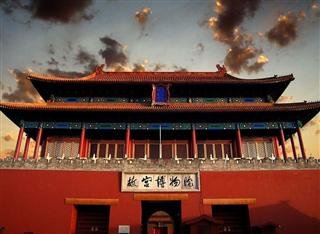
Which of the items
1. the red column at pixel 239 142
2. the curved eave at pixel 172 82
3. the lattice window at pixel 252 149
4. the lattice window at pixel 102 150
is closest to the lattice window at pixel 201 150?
the red column at pixel 239 142

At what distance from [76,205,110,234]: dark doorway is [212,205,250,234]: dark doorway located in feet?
18.3

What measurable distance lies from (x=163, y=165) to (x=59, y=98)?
9.24 m

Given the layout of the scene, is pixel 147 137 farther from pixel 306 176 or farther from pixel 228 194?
pixel 306 176

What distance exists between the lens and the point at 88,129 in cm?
2011

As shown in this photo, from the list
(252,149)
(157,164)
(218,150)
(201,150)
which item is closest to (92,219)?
(157,164)

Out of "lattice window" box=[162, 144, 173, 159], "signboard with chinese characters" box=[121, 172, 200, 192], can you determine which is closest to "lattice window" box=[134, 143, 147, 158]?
"lattice window" box=[162, 144, 173, 159]

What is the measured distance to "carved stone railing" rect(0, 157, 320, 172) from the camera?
16766 mm

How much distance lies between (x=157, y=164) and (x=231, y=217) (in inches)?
186

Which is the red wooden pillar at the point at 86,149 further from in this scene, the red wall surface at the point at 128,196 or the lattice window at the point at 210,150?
the lattice window at the point at 210,150

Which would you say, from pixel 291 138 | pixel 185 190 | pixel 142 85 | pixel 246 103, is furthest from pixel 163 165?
pixel 291 138

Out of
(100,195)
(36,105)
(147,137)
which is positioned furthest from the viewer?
(147,137)

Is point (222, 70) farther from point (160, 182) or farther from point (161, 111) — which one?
point (160, 182)

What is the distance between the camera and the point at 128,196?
1612cm

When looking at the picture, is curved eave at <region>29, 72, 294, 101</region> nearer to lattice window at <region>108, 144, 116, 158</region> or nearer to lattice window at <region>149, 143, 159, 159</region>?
lattice window at <region>108, 144, 116, 158</region>
